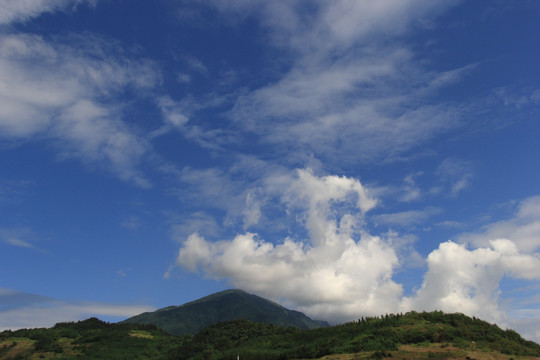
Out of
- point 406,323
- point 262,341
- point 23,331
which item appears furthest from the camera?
point 23,331

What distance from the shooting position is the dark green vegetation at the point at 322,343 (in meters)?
44.3

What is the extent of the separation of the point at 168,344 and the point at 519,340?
242 ft

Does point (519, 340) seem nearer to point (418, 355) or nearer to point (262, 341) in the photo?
point (418, 355)

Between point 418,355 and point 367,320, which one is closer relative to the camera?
point 418,355

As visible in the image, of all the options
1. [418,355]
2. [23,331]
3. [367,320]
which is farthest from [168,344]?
[418,355]

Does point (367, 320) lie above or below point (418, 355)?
above

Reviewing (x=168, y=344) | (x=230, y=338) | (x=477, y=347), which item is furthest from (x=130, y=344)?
(x=477, y=347)

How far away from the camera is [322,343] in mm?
52750

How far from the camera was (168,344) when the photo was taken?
93.8 metres

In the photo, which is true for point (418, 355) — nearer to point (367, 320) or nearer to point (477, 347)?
point (477, 347)

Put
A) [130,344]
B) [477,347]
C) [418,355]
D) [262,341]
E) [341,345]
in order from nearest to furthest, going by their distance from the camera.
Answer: [418,355] → [477,347] → [341,345] → [262,341] → [130,344]

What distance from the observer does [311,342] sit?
56.2 metres

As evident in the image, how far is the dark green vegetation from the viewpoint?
44.3 meters

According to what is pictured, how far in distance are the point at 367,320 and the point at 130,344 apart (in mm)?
59753
